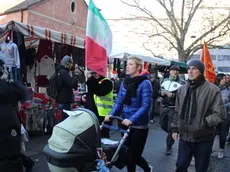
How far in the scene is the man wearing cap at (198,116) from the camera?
3643 mm

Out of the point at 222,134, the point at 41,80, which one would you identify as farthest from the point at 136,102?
the point at 41,80

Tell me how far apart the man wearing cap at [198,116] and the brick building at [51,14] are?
27990 millimetres

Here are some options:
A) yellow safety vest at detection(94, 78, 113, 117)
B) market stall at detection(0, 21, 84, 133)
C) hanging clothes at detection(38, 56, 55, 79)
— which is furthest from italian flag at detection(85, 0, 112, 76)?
hanging clothes at detection(38, 56, 55, 79)

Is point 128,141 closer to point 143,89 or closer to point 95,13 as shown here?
point 143,89

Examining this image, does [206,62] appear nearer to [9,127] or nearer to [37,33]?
[37,33]

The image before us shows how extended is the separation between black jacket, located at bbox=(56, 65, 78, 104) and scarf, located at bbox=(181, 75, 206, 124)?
3.20 metres

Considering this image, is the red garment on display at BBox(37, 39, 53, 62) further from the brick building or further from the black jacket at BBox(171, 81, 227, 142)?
the brick building

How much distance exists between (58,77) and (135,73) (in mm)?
2709

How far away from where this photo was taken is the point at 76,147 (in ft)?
8.98

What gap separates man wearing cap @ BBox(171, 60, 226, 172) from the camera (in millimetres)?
3643

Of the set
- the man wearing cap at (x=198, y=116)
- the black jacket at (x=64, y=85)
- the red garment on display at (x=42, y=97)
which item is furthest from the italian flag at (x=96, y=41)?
the red garment on display at (x=42, y=97)

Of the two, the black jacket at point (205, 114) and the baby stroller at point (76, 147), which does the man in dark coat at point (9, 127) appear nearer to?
the baby stroller at point (76, 147)

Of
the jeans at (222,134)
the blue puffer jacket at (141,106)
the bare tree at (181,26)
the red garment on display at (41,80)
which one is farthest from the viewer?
the bare tree at (181,26)

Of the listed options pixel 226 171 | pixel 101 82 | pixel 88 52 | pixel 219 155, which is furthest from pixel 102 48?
pixel 219 155
